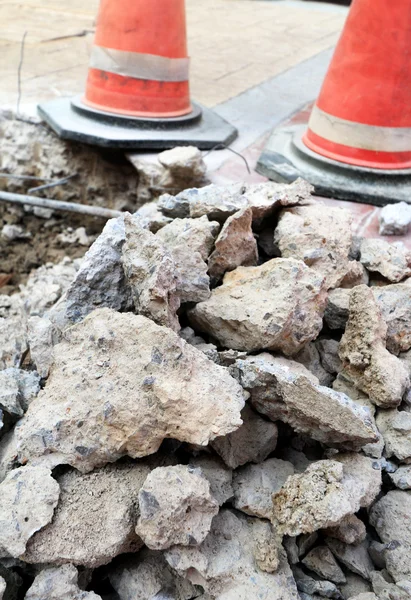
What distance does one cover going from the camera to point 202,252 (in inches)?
80.3

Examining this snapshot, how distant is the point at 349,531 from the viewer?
4.74ft

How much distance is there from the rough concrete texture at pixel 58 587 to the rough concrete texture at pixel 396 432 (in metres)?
0.94

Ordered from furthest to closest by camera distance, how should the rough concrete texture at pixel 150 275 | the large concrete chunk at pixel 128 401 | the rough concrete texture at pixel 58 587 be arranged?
the rough concrete texture at pixel 150 275 → the large concrete chunk at pixel 128 401 → the rough concrete texture at pixel 58 587

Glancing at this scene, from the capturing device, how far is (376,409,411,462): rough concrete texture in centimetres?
164

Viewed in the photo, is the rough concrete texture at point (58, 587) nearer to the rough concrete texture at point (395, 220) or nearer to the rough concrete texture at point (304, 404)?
the rough concrete texture at point (304, 404)

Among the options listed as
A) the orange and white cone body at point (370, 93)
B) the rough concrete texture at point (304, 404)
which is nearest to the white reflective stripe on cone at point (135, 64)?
the orange and white cone body at point (370, 93)

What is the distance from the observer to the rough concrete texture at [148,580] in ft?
4.50

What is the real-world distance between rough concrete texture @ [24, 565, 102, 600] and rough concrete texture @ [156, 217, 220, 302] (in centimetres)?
92

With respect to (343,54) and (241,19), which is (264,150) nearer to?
(343,54)

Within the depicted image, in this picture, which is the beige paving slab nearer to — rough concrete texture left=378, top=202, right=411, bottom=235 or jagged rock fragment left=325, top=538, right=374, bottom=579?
rough concrete texture left=378, top=202, right=411, bottom=235

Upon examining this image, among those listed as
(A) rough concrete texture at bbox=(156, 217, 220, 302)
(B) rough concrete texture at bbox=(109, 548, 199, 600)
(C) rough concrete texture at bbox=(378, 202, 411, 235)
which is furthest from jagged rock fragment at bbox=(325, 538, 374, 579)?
(C) rough concrete texture at bbox=(378, 202, 411, 235)

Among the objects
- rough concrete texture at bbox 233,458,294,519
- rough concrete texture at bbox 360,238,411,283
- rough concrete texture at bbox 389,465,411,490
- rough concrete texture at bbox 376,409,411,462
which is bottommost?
rough concrete texture at bbox 233,458,294,519

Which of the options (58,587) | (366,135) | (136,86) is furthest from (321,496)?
(136,86)

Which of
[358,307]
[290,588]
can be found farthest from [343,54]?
[290,588]
